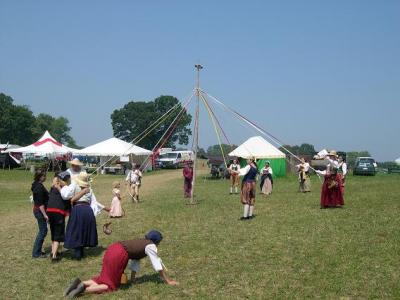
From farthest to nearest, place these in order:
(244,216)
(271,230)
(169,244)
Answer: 1. (244,216)
2. (271,230)
3. (169,244)

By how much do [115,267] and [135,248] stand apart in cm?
38

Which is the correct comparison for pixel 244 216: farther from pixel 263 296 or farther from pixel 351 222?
pixel 263 296

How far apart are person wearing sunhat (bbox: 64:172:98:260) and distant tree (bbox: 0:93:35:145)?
79.8 m

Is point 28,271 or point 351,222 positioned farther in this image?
point 351,222

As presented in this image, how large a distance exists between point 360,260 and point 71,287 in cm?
451

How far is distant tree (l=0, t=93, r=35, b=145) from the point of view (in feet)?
274

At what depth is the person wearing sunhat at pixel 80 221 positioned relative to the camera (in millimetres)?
8688

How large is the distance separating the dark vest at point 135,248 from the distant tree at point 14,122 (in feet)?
269

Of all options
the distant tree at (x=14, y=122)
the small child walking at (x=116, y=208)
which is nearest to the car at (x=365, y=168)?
the small child walking at (x=116, y=208)

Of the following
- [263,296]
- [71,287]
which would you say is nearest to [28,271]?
[71,287]

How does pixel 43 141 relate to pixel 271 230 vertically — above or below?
above

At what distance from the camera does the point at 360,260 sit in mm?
7762

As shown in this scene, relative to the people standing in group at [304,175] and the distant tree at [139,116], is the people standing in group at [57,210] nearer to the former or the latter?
the people standing in group at [304,175]

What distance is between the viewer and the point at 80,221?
8703mm
